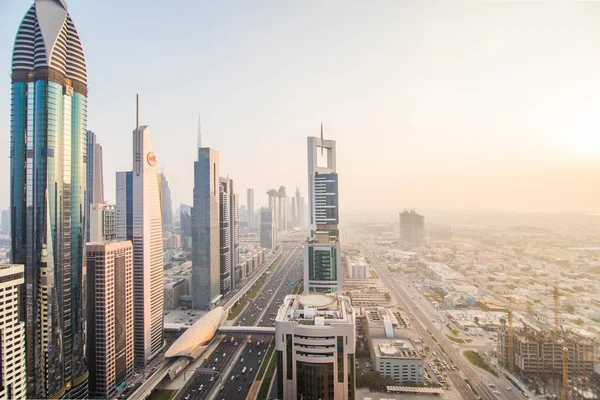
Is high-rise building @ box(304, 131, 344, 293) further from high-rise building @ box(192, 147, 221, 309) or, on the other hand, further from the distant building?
the distant building

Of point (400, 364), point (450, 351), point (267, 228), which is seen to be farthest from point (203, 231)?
point (267, 228)

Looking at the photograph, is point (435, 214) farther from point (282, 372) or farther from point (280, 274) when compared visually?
point (282, 372)

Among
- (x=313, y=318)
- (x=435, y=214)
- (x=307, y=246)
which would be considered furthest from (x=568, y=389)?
(x=435, y=214)

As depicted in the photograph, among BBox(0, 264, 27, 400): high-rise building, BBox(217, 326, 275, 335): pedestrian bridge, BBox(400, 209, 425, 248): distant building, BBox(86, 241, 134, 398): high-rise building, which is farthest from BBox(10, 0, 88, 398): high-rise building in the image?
BBox(400, 209, 425, 248): distant building

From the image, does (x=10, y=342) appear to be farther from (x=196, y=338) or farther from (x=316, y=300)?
(x=196, y=338)

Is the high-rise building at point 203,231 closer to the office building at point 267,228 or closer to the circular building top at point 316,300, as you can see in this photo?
the circular building top at point 316,300
